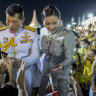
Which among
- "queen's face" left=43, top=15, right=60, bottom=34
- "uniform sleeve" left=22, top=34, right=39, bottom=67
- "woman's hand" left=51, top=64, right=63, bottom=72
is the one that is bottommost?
"woman's hand" left=51, top=64, right=63, bottom=72

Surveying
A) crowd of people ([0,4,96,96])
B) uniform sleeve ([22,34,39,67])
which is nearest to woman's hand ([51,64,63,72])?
crowd of people ([0,4,96,96])

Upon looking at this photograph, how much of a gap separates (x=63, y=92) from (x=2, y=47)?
36.6 inches

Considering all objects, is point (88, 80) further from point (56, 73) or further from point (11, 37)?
point (11, 37)

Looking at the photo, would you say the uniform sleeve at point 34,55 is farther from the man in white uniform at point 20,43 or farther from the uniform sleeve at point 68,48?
the uniform sleeve at point 68,48

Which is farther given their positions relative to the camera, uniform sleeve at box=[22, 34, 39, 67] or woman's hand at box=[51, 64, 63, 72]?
woman's hand at box=[51, 64, 63, 72]

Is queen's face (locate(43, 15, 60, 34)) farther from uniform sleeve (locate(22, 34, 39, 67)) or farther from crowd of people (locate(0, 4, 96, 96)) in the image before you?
uniform sleeve (locate(22, 34, 39, 67))

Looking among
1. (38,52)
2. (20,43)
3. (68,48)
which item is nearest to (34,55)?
(38,52)

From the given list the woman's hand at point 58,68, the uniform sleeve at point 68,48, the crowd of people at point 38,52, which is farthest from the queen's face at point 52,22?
the woman's hand at point 58,68

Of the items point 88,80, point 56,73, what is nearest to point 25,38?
point 56,73

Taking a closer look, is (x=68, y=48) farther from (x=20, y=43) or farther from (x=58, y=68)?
(x=20, y=43)

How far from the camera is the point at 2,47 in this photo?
5.94 ft

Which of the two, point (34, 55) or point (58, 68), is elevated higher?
point (34, 55)

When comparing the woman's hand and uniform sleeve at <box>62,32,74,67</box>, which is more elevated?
uniform sleeve at <box>62,32,74,67</box>

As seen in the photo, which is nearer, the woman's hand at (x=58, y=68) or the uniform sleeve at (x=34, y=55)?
the uniform sleeve at (x=34, y=55)
